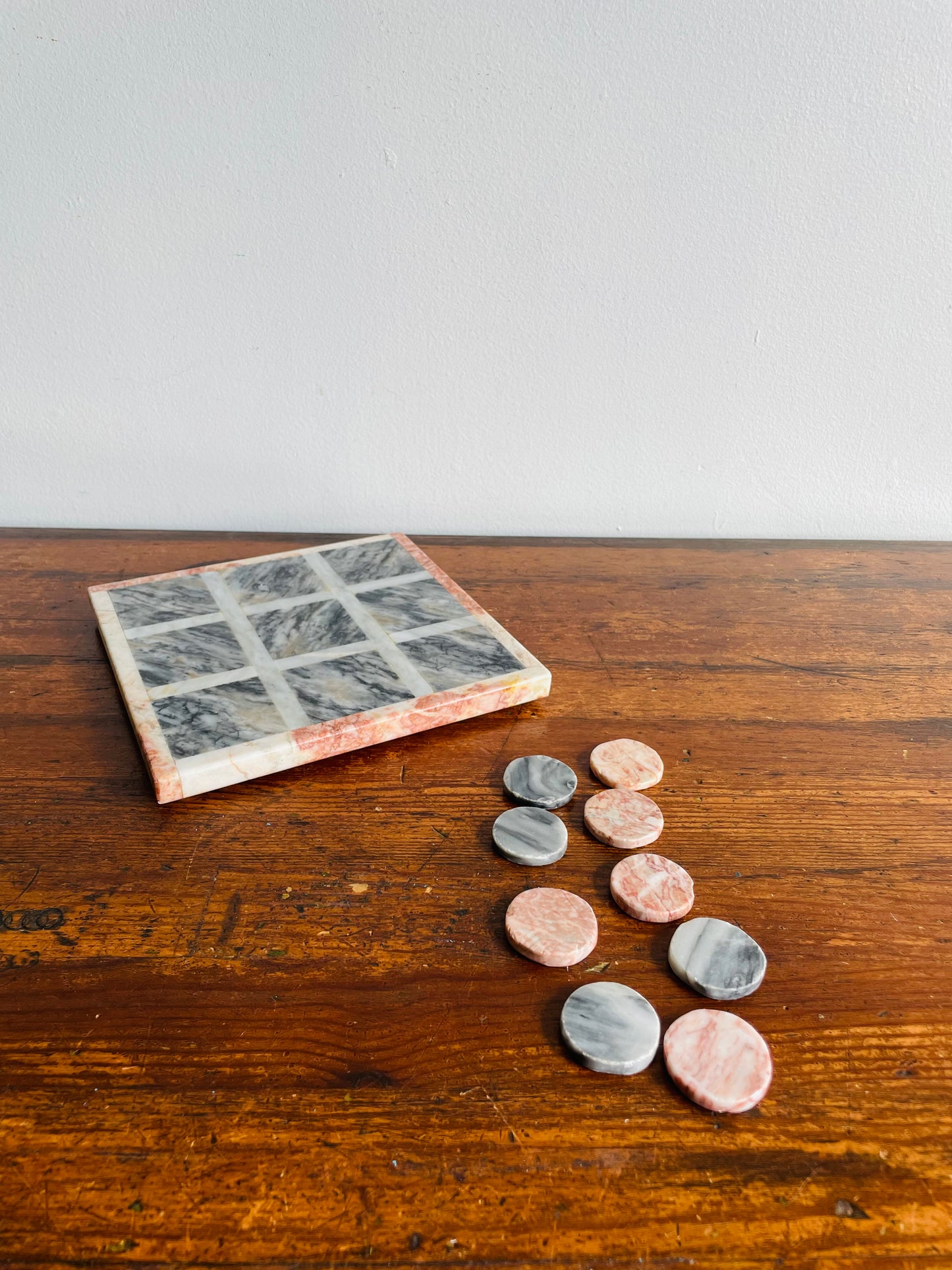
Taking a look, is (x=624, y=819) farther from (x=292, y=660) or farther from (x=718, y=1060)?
(x=292, y=660)

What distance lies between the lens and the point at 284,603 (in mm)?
920

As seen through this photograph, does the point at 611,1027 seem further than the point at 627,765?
No

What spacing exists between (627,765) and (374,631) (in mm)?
289

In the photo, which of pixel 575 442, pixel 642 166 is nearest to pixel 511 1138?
pixel 575 442

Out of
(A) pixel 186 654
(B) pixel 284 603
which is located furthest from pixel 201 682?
(B) pixel 284 603

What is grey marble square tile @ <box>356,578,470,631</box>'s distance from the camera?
0.89m

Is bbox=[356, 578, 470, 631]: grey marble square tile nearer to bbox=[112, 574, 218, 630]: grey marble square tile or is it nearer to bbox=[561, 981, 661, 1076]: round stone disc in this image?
bbox=[112, 574, 218, 630]: grey marble square tile

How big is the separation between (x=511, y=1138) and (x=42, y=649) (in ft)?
2.13

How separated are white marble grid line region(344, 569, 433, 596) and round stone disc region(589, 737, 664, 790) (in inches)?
12.5

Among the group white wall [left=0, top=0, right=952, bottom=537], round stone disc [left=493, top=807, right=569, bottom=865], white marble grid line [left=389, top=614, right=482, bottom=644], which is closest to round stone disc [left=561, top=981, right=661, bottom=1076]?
round stone disc [left=493, top=807, right=569, bottom=865]

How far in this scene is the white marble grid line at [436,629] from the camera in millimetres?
867

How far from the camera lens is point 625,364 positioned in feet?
3.60

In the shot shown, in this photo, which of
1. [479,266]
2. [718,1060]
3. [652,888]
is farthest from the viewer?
[479,266]

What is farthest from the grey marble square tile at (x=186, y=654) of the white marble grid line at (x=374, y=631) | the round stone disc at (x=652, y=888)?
the round stone disc at (x=652, y=888)
